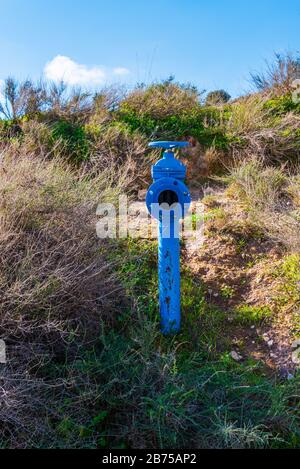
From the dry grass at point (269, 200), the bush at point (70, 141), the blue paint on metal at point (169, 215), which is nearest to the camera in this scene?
the blue paint on metal at point (169, 215)

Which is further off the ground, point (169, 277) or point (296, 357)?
point (169, 277)

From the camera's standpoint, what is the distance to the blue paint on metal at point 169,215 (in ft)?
10.9

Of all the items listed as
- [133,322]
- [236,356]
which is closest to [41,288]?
[133,322]

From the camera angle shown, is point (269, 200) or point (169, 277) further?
point (269, 200)

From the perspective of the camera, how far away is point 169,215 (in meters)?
3.39

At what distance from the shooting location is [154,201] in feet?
11.0

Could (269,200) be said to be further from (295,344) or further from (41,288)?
(41,288)

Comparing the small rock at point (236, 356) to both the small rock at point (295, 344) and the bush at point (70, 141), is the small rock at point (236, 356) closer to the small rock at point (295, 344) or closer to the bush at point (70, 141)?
the small rock at point (295, 344)

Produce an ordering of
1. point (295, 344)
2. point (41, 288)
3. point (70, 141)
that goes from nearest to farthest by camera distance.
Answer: point (41, 288) → point (295, 344) → point (70, 141)

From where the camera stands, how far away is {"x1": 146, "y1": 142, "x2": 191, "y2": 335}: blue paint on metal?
10.9ft

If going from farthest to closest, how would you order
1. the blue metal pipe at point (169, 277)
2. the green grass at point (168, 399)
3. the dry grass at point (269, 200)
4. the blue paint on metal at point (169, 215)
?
the dry grass at point (269, 200), the blue metal pipe at point (169, 277), the blue paint on metal at point (169, 215), the green grass at point (168, 399)

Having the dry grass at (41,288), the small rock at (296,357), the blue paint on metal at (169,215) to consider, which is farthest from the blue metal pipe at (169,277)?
the small rock at (296,357)
